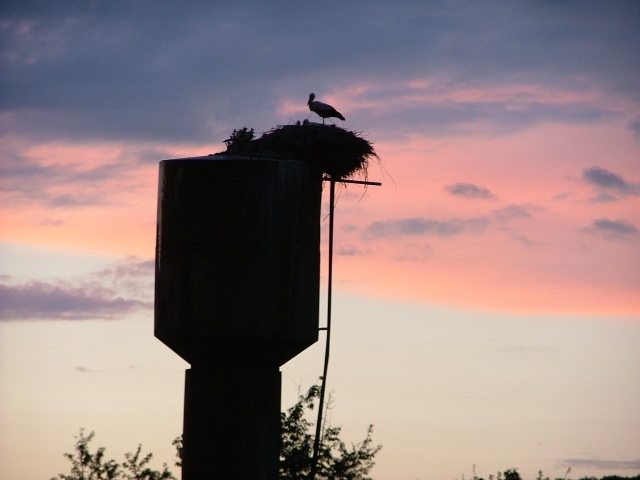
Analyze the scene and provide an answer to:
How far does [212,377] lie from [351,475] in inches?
479

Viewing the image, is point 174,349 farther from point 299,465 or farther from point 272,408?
point 299,465

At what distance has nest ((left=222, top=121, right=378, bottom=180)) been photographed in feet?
62.4

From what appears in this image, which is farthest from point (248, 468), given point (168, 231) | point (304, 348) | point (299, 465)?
point (299, 465)

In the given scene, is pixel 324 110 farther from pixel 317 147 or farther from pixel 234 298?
pixel 234 298

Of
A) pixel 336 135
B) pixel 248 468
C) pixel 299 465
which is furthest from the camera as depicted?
pixel 299 465

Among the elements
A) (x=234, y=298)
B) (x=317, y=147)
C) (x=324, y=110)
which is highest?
(x=324, y=110)

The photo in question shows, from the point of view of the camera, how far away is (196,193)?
18.1 meters

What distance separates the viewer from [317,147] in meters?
19.1

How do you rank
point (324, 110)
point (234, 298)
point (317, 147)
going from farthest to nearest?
point (324, 110)
point (317, 147)
point (234, 298)

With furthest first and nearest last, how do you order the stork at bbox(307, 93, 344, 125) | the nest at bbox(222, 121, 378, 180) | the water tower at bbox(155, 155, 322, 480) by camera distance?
the stork at bbox(307, 93, 344, 125), the nest at bbox(222, 121, 378, 180), the water tower at bbox(155, 155, 322, 480)

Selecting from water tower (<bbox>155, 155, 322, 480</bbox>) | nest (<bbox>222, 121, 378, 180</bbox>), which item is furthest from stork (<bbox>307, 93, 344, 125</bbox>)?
water tower (<bbox>155, 155, 322, 480</bbox>)

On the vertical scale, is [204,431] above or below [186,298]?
below

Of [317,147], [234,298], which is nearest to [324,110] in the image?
[317,147]

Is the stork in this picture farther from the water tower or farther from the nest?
the water tower
